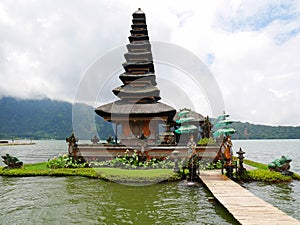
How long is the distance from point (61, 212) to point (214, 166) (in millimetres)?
12219

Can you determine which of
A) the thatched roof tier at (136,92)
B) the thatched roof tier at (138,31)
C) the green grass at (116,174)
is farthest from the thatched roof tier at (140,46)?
the green grass at (116,174)

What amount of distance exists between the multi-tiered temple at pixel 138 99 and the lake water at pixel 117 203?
9.49m

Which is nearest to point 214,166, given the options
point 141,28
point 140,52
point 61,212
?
point 61,212

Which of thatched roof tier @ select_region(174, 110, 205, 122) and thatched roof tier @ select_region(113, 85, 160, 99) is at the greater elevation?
thatched roof tier @ select_region(113, 85, 160, 99)

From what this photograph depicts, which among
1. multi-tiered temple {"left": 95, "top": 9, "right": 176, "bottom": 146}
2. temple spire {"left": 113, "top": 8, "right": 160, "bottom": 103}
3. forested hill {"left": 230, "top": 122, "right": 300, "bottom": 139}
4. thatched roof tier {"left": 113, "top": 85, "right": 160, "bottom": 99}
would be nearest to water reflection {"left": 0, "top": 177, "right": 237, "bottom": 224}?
multi-tiered temple {"left": 95, "top": 9, "right": 176, "bottom": 146}

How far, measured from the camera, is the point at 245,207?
358 inches

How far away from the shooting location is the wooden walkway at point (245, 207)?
769 cm

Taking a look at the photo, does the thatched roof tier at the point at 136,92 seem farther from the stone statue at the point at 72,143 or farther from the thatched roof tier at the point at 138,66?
the stone statue at the point at 72,143

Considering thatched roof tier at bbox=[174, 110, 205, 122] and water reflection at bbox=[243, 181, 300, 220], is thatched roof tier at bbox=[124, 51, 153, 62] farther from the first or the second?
water reflection at bbox=[243, 181, 300, 220]

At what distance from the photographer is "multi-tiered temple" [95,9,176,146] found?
943 inches

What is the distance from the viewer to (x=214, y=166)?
62.2ft

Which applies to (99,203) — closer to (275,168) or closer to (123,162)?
(123,162)

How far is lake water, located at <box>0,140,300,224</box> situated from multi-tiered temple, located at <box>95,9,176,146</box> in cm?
949

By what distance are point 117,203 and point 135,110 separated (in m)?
13.8
